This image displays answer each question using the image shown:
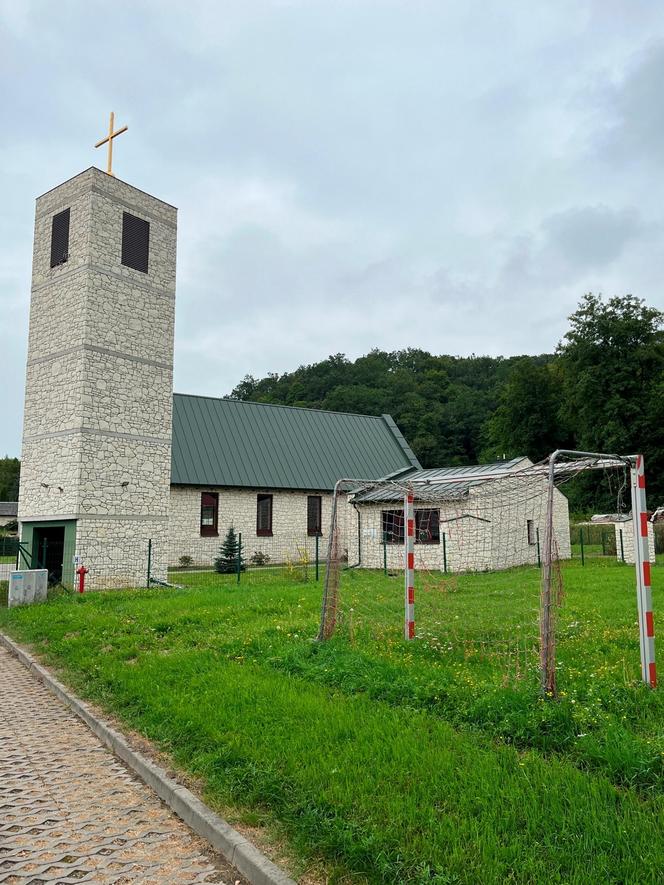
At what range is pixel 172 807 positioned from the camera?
4.94 metres

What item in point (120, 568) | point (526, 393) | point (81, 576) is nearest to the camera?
point (81, 576)

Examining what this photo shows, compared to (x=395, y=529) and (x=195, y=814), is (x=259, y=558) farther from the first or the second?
(x=195, y=814)

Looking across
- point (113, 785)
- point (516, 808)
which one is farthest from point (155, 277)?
point (516, 808)

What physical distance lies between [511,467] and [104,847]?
22909 mm

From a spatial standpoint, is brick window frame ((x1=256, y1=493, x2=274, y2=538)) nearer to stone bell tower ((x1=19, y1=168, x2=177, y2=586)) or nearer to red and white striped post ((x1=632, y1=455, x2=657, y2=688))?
stone bell tower ((x1=19, y1=168, x2=177, y2=586))

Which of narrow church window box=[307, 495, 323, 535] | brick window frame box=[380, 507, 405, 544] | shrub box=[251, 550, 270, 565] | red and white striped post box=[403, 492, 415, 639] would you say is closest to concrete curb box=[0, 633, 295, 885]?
red and white striped post box=[403, 492, 415, 639]

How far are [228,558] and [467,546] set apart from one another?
9.26 m

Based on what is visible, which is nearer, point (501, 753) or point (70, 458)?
point (501, 753)

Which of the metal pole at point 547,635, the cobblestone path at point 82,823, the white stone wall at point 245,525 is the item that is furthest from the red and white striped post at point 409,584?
the white stone wall at point 245,525

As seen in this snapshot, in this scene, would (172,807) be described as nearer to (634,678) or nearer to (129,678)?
(129,678)

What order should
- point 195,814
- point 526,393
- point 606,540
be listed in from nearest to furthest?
point 195,814 → point 606,540 → point 526,393

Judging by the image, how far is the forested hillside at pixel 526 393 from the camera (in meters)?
46.0

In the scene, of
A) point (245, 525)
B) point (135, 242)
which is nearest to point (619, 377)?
point (245, 525)

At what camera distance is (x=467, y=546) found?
75.9ft
